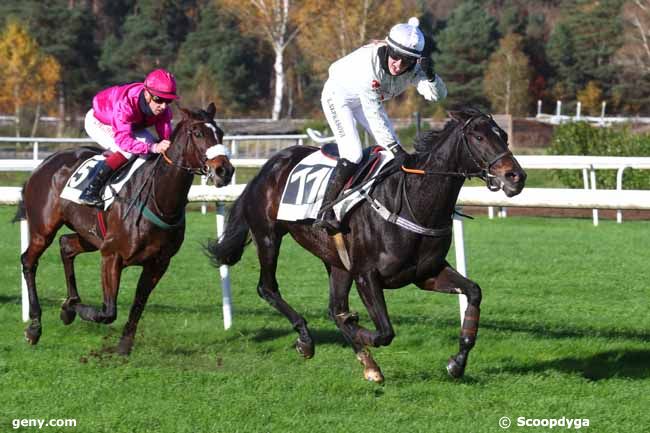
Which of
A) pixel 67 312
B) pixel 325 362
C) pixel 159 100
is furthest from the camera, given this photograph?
pixel 67 312

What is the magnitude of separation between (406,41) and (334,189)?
94 cm

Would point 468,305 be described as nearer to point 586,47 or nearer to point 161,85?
point 161,85

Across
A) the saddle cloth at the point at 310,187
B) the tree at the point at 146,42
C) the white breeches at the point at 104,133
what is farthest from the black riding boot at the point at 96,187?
→ the tree at the point at 146,42

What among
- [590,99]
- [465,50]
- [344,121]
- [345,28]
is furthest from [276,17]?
[344,121]

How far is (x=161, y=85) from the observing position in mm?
6648

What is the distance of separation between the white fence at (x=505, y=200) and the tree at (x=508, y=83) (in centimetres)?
3626

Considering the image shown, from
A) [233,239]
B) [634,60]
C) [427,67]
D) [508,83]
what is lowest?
[508,83]

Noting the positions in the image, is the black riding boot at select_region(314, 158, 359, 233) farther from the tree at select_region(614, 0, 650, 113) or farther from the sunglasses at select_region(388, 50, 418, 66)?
the tree at select_region(614, 0, 650, 113)

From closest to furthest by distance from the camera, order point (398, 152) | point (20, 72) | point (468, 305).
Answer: point (468, 305) < point (398, 152) < point (20, 72)

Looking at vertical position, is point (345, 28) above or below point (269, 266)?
above

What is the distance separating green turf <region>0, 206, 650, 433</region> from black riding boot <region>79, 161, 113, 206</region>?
34.4 inches

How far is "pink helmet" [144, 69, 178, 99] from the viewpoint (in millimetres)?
6648

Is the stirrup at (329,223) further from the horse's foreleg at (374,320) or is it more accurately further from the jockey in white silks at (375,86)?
the horse's foreleg at (374,320)

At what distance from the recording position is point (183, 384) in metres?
5.60
